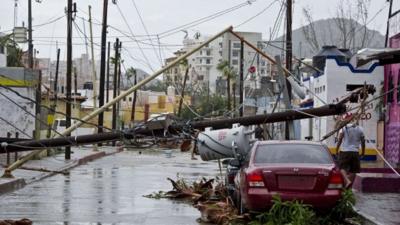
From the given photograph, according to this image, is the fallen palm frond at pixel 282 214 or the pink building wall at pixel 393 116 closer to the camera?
the fallen palm frond at pixel 282 214

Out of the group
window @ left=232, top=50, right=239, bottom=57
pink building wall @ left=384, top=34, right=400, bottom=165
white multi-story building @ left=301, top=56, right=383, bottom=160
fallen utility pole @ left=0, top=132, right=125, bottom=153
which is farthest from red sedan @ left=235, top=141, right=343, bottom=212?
window @ left=232, top=50, right=239, bottom=57

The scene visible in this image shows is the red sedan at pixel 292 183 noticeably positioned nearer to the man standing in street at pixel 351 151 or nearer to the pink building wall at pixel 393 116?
the man standing in street at pixel 351 151

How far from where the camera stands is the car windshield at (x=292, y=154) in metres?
13.4

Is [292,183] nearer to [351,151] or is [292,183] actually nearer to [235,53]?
[351,151]

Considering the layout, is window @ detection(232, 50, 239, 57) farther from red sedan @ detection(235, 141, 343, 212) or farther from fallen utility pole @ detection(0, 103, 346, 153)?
red sedan @ detection(235, 141, 343, 212)

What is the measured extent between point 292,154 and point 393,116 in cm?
1156

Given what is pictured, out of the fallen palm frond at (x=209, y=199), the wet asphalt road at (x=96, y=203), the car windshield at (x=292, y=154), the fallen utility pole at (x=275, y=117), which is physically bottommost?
the wet asphalt road at (x=96, y=203)

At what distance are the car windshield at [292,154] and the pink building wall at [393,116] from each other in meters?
9.65

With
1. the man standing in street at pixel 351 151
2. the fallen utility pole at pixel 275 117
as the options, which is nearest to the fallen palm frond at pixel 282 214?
the fallen utility pole at pixel 275 117

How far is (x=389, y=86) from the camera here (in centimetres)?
2567

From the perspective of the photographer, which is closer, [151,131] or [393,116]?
[151,131]

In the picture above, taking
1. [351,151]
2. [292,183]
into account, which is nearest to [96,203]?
[351,151]

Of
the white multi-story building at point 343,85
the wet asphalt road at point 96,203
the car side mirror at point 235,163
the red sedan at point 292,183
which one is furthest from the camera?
the white multi-story building at point 343,85

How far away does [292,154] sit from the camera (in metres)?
13.5
